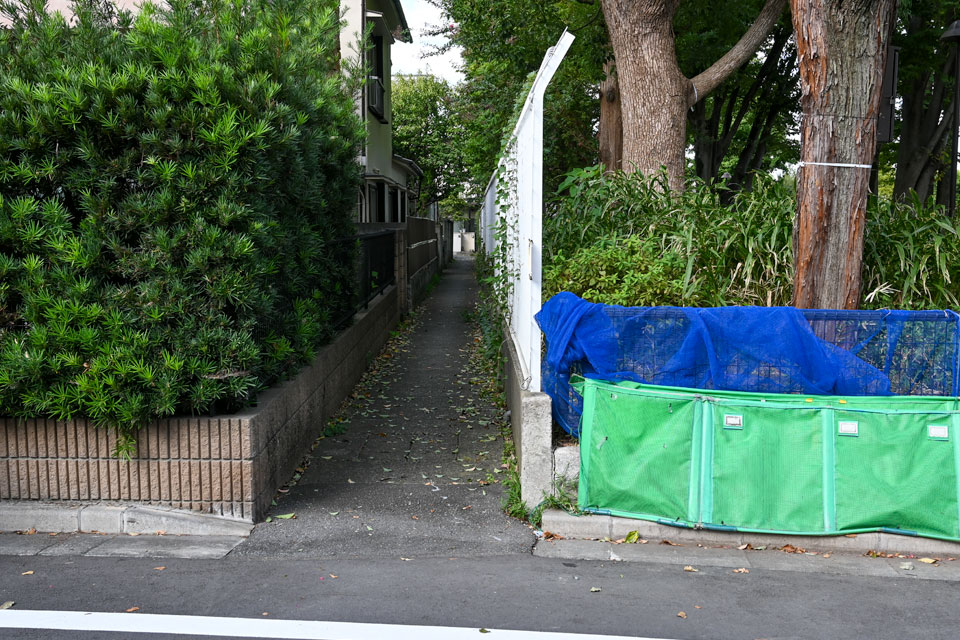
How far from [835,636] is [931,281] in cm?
301

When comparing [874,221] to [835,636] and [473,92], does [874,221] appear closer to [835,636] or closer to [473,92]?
[835,636]

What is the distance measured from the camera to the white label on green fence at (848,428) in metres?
4.56

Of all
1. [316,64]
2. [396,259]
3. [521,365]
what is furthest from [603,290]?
[396,259]

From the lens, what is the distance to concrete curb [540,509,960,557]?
4.54 meters

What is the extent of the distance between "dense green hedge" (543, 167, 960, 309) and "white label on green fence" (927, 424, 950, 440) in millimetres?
1278

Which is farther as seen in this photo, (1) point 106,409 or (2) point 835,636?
(1) point 106,409

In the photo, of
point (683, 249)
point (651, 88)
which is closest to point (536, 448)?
point (683, 249)

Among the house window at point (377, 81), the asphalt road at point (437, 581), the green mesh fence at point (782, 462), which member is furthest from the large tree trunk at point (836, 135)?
the house window at point (377, 81)

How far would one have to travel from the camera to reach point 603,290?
5891mm

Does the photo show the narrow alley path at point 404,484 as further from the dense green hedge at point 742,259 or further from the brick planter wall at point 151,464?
the dense green hedge at point 742,259

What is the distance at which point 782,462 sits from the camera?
459 cm

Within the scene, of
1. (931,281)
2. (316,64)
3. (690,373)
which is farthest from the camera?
(316,64)

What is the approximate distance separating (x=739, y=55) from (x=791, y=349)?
22.9 ft

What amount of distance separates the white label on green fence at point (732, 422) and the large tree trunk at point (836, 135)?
118cm
